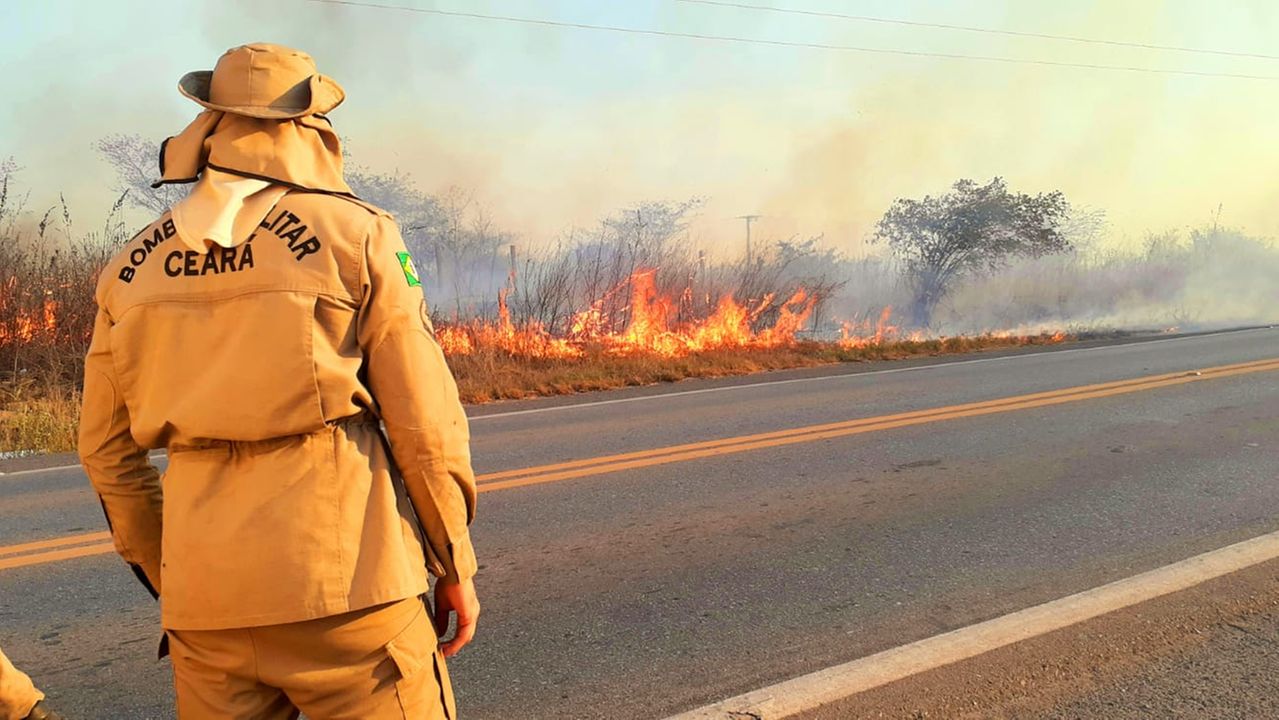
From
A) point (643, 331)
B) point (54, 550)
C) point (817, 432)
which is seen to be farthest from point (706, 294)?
point (54, 550)

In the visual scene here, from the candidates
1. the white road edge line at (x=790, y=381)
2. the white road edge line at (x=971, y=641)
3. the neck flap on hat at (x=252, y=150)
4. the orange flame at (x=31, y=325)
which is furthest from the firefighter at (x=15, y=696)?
the orange flame at (x=31, y=325)

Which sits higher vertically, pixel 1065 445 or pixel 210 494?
pixel 210 494

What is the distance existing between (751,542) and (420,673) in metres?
3.06

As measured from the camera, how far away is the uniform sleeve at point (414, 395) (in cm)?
152

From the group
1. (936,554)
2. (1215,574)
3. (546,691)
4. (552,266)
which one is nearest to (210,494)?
(546,691)

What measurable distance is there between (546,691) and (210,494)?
1.79 meters

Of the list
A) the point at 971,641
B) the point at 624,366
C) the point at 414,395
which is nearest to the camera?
the point at 414,395

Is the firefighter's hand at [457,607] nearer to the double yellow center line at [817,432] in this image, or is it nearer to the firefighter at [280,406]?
the firefighter at [280,406]

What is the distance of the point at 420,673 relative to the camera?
1.57m

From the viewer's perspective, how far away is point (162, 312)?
57.6 inches

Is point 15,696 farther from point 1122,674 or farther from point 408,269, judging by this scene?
point 1122,674

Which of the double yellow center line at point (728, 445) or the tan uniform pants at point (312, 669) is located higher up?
the tan uniform pants at point (312, 669)

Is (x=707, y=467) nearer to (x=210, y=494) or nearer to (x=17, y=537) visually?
(x=17, y=537)

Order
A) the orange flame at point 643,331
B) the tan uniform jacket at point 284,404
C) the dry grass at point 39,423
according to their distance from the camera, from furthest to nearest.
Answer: the orange flame at point 643,331
the dry grass at point 39,423
the tan uniform jacket at point 284,404
